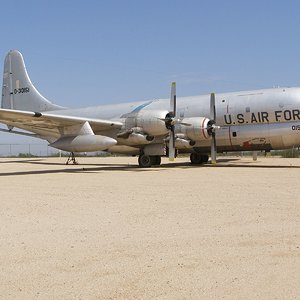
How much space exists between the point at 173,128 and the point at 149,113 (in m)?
1.47

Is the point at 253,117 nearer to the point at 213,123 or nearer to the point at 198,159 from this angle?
the point at 213,123

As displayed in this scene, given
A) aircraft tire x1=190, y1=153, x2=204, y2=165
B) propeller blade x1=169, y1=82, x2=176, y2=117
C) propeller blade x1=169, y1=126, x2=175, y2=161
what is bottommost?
aircraft tire x1=190, y1=153, x2=204, y2=165

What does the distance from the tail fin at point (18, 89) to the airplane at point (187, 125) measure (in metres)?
7.88

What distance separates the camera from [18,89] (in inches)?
1297

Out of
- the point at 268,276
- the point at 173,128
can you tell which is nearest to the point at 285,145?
the point at 173,128

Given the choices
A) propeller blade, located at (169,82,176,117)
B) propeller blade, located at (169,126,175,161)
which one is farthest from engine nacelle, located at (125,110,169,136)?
propeller blade, located at (169,82,176,117)

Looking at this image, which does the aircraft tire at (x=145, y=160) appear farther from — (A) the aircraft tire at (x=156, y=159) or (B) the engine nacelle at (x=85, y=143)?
(B) the engine nacelle at (x=85, y=143)

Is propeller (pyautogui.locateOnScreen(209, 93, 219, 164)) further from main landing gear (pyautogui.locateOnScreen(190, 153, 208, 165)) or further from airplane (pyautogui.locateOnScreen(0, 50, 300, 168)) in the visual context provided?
main landing gear (pyautogui.locateOnScreen(190, 153, 208, 165))

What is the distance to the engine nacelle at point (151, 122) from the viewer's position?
2202 centimetres

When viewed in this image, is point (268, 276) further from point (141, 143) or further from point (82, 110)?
point (82, 110)

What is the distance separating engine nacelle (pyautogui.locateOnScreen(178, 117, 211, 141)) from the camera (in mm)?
22641

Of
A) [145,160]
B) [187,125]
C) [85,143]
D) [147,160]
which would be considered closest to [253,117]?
[187,125]

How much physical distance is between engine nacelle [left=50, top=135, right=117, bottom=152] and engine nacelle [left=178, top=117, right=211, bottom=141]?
166 inches

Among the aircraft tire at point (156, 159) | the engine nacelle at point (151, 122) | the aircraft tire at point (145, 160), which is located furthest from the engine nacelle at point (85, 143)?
the aircraft tire at point (156, 159)
